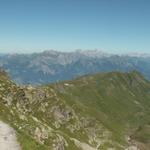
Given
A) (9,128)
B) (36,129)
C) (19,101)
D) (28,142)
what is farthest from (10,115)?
(19,101)

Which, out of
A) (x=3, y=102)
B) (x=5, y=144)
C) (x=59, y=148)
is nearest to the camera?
(x=5, y=144)

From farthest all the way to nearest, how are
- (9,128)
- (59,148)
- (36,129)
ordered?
(59,148)
(36,129)
(9,128)

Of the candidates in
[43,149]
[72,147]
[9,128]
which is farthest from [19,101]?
[43,149]

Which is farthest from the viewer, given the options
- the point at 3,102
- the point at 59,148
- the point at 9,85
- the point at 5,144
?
the point at 9,85

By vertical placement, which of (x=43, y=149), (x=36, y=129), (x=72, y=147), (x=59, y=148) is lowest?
(x=72, y=147)

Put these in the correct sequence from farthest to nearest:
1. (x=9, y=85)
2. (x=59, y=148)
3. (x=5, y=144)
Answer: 1. (x=9, y=85)
2. (x=59, y=148)
3. (x=5, y=144)

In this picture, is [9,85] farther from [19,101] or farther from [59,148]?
[59,148]

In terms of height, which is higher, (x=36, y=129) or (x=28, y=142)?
(x=28, y=142)

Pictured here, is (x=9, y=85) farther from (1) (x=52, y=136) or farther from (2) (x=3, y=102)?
(1) (x=52, y=136)

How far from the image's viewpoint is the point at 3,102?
143750mm

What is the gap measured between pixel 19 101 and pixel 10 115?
203 ft

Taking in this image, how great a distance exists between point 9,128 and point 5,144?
1311 cm

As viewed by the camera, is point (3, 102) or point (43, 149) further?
point (3, 102)

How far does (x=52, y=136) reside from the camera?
132 metres
